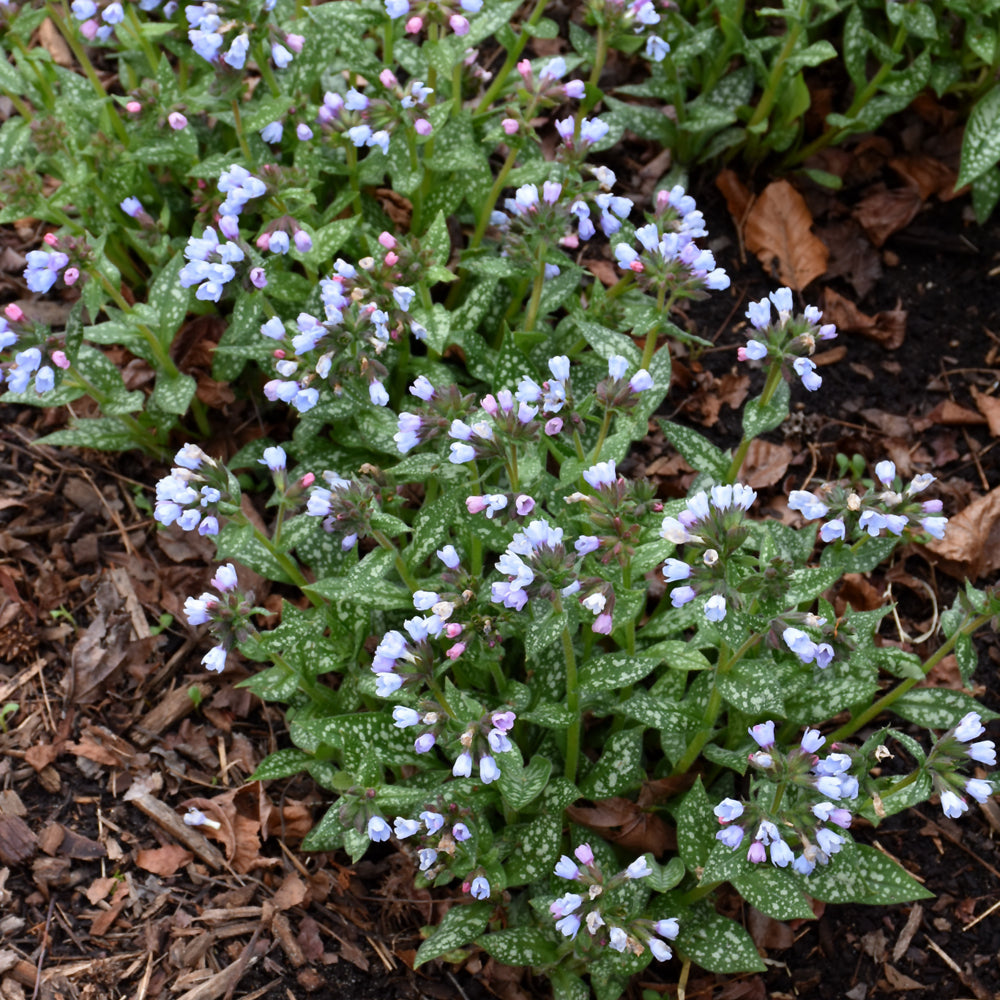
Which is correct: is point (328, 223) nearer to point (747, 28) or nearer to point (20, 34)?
point (20, 34)

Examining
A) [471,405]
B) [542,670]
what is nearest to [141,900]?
[542,670]

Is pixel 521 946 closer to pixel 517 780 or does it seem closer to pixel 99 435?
pixel 517 780

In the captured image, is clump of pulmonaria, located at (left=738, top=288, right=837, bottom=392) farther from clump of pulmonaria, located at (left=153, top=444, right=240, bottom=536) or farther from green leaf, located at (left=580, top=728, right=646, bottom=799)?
clump of pulmonaria, located at (left=153, top=444, right=240, bottom=536)

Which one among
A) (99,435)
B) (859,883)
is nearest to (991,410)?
(859,883)

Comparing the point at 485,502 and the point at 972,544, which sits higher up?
the point at 485,502

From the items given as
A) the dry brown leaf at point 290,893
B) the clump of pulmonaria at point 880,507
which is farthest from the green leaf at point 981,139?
the dry brown leaf at point 290,893

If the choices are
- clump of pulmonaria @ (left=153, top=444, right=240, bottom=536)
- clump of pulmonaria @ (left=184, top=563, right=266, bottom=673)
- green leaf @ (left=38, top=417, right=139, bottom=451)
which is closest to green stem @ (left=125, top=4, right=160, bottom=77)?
green leaf @ (left=38, top=417, right=139, bottom=451)
